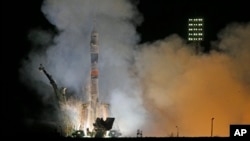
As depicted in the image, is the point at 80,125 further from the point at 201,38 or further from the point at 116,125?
the point at 201,38

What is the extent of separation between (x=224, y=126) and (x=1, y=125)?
74.5ft

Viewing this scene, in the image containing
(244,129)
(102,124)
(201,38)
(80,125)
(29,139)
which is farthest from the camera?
(201,38)

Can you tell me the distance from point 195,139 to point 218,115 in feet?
71.9

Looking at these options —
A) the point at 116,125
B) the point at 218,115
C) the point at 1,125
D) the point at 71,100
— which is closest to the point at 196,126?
the point at 218,115

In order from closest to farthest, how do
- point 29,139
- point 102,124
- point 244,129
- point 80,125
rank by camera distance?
point 244,129 < point 29,139 < point 102,124 < point 80,125

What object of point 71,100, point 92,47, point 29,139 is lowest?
point 29,139

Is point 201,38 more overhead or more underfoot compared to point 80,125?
more overhead

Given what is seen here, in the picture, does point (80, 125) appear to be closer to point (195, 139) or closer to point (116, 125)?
point (116, 125)

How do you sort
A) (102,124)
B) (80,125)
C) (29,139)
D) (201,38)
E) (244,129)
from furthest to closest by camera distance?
(201,38) → (80,125) → (102,124) → (29,139) → (244,129)

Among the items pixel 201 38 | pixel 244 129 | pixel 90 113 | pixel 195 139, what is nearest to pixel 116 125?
pixel 90 113

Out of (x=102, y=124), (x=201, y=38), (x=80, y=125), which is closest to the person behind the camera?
(x=102, y=124)

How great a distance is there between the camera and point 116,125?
237 feet

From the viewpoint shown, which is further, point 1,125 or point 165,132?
point 165,132

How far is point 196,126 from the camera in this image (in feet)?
239
